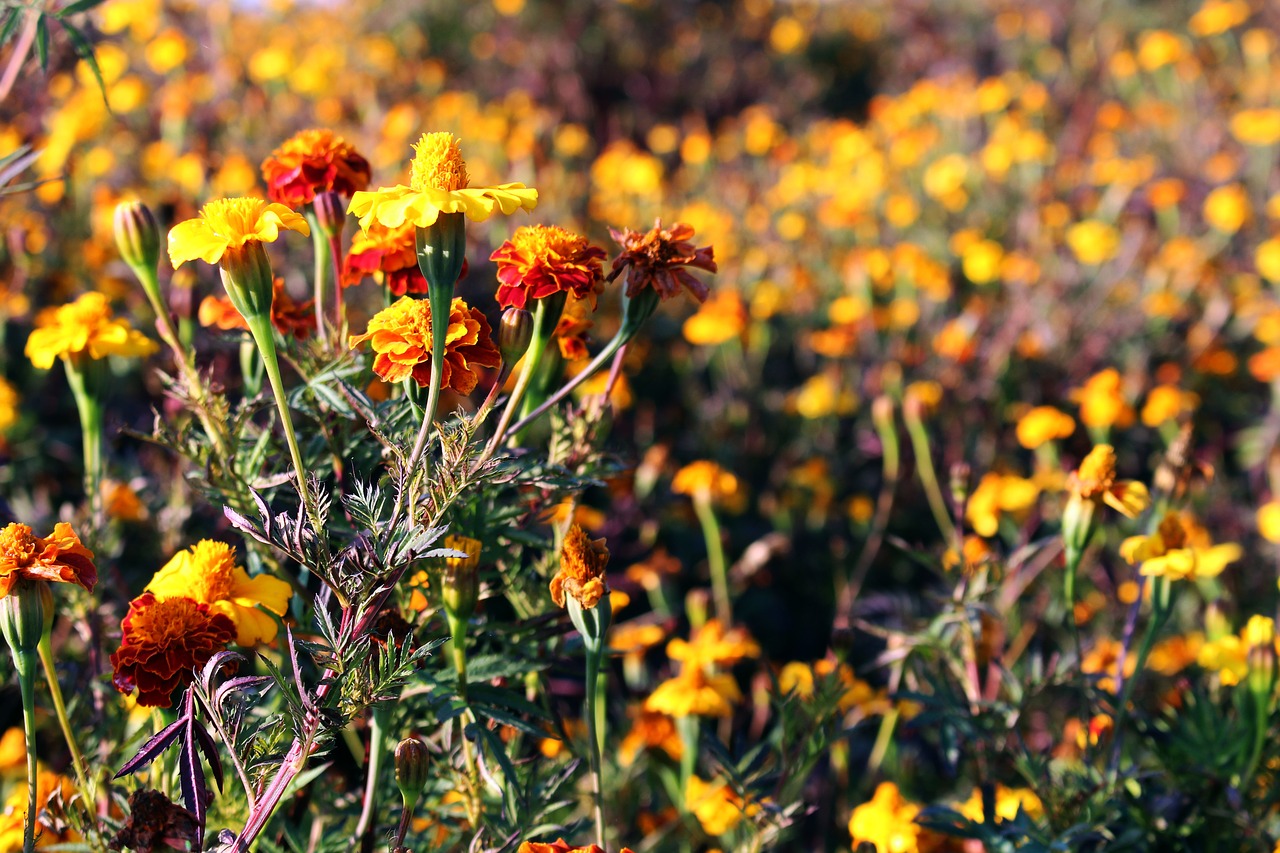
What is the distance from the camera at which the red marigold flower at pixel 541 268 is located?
3.50ft

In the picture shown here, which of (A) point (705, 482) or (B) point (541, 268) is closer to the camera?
(B) point (541, 268)

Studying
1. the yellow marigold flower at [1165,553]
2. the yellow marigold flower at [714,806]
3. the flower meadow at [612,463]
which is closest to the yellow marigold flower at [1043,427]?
the flower meadow at [612,463]

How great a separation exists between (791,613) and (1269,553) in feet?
4.58

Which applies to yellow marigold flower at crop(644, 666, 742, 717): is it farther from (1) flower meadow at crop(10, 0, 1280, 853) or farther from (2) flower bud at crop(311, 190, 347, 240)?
(2) flower bud at crop(311, 190, 347, 240)

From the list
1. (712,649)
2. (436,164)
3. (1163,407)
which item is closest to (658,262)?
(436,164)

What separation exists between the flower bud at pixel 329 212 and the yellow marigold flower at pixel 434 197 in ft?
0.87

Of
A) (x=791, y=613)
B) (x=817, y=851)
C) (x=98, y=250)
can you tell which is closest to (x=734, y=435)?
(x=791, y=613)

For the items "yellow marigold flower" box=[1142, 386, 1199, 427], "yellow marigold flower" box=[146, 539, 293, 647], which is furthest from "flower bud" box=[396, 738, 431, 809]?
"yellow marigold flower" box=[1142, 386, 1199, 427]

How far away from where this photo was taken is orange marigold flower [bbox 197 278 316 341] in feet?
4.38

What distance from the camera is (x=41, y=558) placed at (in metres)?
1.04

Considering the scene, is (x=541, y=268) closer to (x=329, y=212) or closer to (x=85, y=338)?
(x=329, y=212)

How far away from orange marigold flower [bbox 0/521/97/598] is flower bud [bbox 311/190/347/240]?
461 millimetres

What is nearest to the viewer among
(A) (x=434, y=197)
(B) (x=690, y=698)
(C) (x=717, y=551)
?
(A) (x=434, y=197)

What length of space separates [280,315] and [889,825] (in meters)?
1.15
